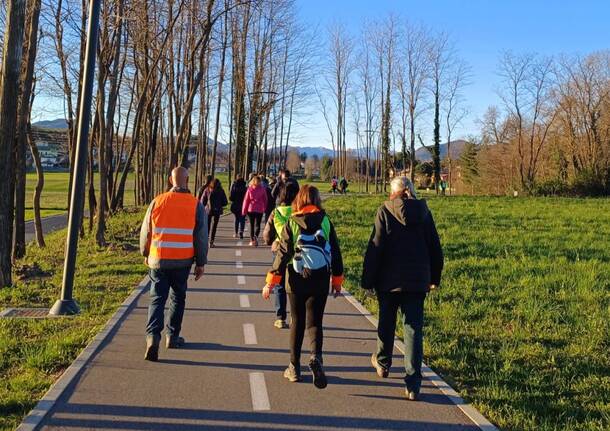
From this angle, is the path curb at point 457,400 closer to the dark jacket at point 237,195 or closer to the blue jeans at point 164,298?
the blue jeans at point 164,298

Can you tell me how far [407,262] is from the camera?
5180 millimetres

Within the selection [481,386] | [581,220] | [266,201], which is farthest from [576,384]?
[581,220]

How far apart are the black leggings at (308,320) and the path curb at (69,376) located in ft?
6.63

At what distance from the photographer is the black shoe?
5164mm

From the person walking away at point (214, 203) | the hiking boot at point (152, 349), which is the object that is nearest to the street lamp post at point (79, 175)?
the hiking boot at point (152, 349)

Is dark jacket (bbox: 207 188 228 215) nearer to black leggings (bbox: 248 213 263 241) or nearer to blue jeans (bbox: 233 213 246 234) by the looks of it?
black leggings (bbox: 248 213 263 241)

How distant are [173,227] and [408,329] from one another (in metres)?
2.61

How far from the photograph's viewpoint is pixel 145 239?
247 inches

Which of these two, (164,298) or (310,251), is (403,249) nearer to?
(310,251)

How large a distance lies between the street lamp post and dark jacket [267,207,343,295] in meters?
3.84

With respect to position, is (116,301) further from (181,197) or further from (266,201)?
(266,201)

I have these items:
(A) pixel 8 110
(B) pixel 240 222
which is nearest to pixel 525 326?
(A) pixel 8 110

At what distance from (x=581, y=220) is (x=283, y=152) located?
118 ft

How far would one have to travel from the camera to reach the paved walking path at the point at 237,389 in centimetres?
452
